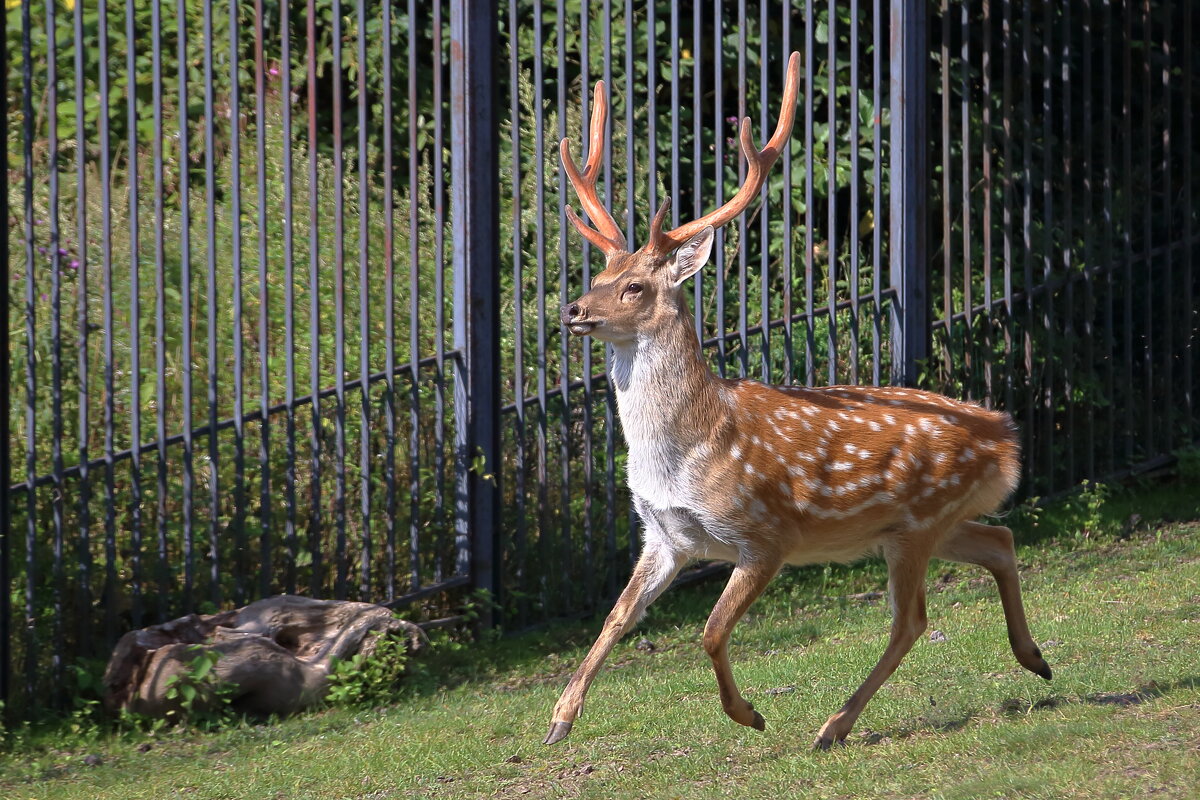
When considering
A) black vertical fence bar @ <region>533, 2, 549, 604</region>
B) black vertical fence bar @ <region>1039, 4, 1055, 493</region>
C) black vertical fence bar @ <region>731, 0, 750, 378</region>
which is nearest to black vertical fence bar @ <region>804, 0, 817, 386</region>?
black vertical fence bar @ <region>731, 0, 750, 378</region>

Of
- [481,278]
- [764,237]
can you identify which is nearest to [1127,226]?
[764,237]

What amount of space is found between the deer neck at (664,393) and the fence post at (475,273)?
193 centimetres

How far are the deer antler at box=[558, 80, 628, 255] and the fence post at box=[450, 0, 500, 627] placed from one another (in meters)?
1.00

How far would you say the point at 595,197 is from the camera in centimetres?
660

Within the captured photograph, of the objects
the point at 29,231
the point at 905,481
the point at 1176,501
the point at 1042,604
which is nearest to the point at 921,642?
the point at 1042,604

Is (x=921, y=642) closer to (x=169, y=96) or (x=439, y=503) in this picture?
(x=439, y=503)

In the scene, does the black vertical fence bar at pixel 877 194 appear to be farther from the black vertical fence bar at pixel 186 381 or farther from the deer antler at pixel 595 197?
the black vertical fence bar at pixel 186 381

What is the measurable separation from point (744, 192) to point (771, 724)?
2.00 metres

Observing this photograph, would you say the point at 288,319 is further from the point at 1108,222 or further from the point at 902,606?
the point at 1108,222

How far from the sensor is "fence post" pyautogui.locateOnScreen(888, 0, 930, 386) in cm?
912

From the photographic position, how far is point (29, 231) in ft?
21.8

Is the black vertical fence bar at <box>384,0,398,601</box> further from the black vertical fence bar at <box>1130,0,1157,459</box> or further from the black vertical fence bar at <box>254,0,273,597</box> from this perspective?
the black vertical fence bar at <box>1130,0,1157,459</box>

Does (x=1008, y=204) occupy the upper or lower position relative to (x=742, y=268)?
upper

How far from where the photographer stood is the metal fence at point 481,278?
23.1 feet
